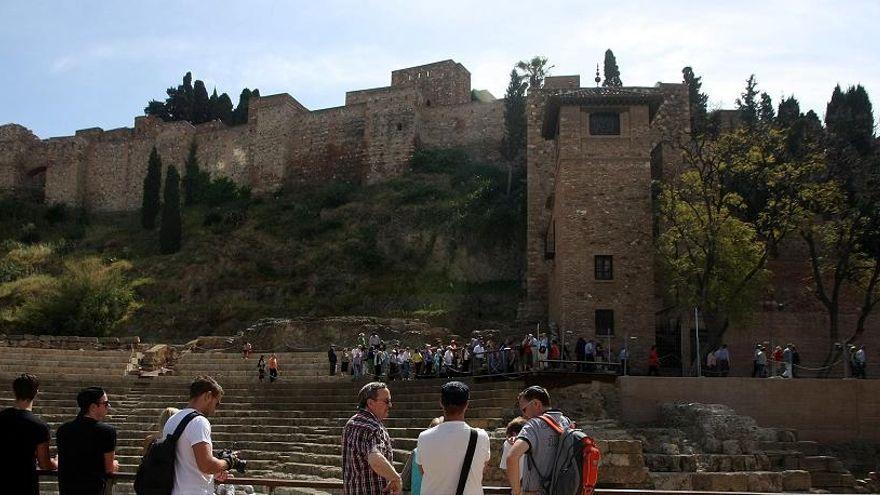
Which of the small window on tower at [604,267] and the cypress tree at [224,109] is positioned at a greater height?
the cypress tree at [224,109]

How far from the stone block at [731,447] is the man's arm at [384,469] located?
524 inches

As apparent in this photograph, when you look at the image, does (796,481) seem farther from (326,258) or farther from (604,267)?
(326,258)

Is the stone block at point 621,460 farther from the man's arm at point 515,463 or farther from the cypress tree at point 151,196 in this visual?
the cypress tree at point 151,196

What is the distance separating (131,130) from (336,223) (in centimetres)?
2216

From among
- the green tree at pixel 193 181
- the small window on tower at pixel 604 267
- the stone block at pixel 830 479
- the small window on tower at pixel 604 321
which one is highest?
the green tree at pixel 193 181

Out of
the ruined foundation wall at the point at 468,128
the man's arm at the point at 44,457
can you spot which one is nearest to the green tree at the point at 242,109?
the ruined foundation wall at the point at 468,128

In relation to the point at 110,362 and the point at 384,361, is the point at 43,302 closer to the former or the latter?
the point at 110,362

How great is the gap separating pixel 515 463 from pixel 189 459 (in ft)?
7.61

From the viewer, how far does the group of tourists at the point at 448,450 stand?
6102 millimetres

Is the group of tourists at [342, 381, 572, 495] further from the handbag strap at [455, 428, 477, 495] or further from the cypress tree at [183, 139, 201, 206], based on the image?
the cypress tree at [183, 139, 201, 206]

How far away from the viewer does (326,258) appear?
42.7 meters

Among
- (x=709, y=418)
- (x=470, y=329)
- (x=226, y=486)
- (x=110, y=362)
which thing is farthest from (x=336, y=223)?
(x=226, y=486)

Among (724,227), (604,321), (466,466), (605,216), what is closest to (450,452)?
(466,466)

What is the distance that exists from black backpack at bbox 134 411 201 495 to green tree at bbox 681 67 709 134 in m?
33.6
